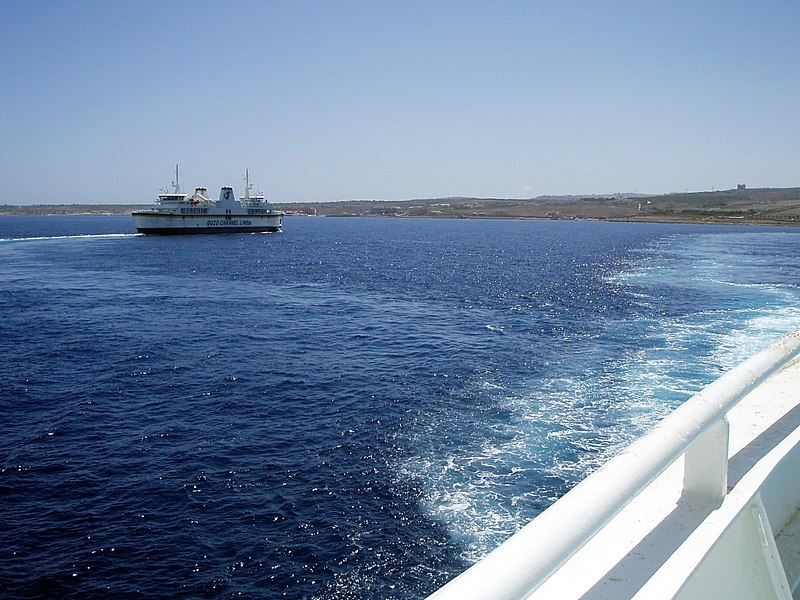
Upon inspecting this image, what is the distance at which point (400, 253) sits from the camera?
78.4m

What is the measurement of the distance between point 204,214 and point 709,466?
10986cm

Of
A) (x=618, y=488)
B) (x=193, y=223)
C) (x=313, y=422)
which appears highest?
(x=193, y=223)

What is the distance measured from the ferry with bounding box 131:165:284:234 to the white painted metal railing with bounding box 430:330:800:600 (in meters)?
106

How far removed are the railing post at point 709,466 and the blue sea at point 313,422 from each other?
25.1ft

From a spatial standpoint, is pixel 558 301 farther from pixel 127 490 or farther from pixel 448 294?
pixel 127 490

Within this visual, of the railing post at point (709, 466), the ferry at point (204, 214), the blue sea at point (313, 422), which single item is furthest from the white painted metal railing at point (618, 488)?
the ferry at point (204, 214)

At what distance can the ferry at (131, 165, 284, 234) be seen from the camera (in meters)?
101

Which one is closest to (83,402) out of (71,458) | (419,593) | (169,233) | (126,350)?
(71,458)

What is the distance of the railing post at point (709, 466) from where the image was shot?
275 centimetres

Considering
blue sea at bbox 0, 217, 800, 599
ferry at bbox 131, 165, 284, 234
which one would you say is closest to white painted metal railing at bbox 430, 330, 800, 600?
blue sea at bbox 0, 217, 800, 599

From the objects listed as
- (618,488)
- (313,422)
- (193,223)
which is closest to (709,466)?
(618,488)

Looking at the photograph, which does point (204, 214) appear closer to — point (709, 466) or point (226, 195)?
point (226, 195)

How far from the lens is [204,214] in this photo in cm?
10481

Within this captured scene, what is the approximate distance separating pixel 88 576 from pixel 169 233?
330 ft
